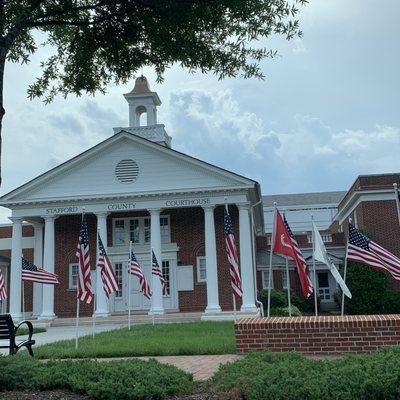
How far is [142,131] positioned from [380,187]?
14750mm

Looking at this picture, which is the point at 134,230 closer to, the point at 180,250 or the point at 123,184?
the point at 180,250

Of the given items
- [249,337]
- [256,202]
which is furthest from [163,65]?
[256,202]

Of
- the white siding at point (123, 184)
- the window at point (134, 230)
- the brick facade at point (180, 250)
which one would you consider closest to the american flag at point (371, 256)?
the white siding at point (123, 184)

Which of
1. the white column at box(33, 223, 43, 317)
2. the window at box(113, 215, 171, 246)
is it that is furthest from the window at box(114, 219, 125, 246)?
the white column at box(33, 223, 43, 317)

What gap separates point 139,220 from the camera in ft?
101

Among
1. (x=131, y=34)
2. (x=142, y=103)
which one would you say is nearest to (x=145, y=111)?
(x=142, y=103)

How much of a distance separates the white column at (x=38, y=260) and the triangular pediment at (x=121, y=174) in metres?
2.91

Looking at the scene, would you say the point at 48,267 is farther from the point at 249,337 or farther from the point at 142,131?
the point at 249,337

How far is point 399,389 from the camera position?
18.0 feet

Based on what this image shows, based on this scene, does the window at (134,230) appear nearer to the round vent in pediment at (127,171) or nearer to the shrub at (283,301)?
the round vent in pediment at (127,171)

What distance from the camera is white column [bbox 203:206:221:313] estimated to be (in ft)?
85.9

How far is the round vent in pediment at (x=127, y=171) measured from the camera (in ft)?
94.3

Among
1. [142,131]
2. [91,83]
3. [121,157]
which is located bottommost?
[91,83]

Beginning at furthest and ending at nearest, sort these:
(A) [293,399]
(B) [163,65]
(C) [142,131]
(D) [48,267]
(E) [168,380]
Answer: (C) [142,131]
(D) [48,267]
(B) [163,65]
(E) [168,380]
(A) [293,399]
